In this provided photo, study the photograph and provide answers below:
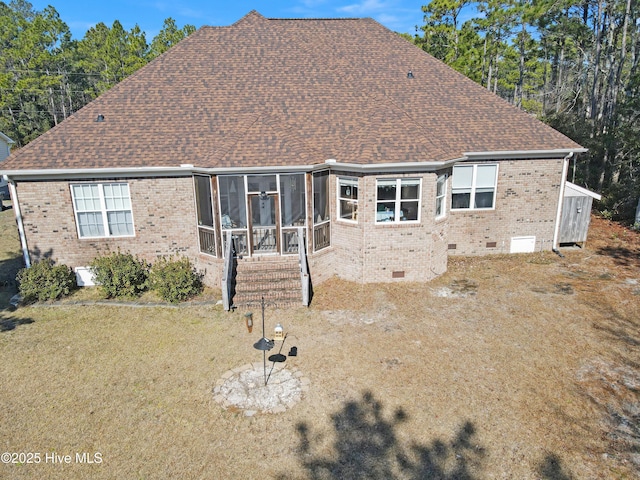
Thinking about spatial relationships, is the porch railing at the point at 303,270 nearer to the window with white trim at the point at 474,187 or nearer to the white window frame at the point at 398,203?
the white window frame at the point at 398,203

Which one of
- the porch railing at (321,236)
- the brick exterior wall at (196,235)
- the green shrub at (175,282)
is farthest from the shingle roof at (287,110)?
the green shrub at (175,282)

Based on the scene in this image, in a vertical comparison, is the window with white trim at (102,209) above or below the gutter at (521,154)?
below

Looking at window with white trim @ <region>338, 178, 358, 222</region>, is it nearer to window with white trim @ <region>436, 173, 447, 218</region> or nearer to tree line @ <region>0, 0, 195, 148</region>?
window with white trim @ <region>436, 173, 447, 218</region>

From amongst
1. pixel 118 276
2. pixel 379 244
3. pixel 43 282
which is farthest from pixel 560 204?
pixel 43 282

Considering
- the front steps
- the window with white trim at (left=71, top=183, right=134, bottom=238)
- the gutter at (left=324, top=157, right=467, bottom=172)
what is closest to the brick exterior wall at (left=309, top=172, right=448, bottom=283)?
the gutter at (left=324, top=157, right=467, bottom=172)

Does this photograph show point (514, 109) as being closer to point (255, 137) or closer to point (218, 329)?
point (255, 137)

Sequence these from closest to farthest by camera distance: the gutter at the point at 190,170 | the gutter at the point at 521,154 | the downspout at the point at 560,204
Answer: the gutter at the point at 190,170 < the gutter at the point at 521,154 < the downspout at the point at 560,204

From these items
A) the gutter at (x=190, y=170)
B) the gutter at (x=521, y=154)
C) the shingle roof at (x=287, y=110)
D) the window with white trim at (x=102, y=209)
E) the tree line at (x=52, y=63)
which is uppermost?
the tree line at (x=52, y=63)
